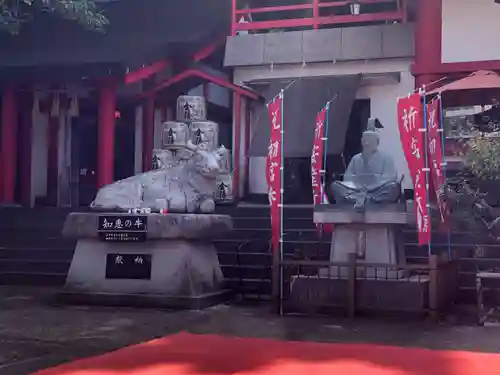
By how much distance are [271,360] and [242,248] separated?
6.09 metres

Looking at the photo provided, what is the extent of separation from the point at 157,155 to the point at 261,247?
2.77 meters

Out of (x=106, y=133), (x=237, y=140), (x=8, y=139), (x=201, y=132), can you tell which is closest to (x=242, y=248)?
(x=201, y=132)

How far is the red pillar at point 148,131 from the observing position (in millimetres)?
17953

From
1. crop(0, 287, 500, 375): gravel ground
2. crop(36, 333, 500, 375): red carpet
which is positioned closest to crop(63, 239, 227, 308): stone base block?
crop(0, 287, 500, 375): gravel ground

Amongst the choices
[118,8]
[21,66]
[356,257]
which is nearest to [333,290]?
[356,257]

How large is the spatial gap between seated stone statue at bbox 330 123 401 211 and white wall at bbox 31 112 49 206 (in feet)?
35.1

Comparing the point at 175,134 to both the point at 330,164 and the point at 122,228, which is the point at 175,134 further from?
the point at 122,228

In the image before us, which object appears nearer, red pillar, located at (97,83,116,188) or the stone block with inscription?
the stone block with inscription

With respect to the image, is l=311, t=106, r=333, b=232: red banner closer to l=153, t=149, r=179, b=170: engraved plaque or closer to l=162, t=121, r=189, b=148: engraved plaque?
l=153, t=149, r=179, b=170: engraved plaque

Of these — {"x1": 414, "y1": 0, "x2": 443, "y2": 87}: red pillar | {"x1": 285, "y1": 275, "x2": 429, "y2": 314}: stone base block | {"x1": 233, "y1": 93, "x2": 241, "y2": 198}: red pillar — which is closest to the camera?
{"x1": 285, "y1": 275, "x2": 429, "y2": 314}: stone base block

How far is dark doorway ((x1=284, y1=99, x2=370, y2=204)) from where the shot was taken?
15711 millimetres

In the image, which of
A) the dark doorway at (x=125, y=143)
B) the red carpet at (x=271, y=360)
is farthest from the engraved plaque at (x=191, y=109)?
the red carpet at (x=271, y=360)

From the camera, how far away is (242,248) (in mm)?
12102

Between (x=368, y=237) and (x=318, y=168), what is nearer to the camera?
(x=368, y=237)
